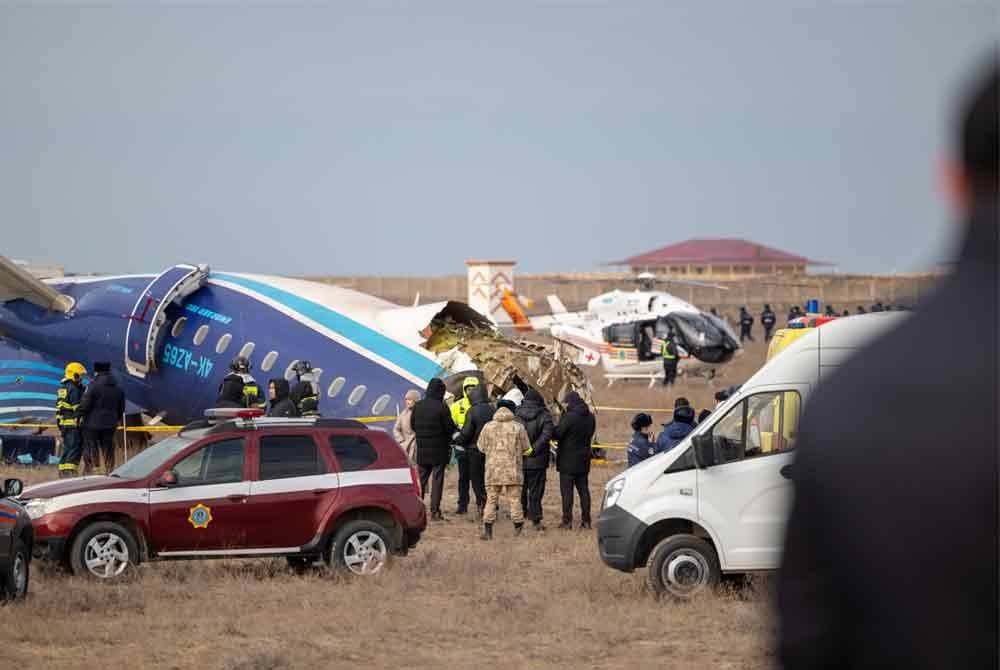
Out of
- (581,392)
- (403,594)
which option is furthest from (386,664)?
(581,392)

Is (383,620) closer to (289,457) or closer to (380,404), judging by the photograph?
(289,457)

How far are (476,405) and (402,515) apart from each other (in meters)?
5.19

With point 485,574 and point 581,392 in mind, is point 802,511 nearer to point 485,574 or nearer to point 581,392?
point 485,574

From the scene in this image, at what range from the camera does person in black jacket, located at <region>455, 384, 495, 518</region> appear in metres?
19.5

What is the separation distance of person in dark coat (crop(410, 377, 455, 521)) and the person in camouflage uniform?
63.1 inches

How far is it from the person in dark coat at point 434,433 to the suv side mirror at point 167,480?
5.77 meters

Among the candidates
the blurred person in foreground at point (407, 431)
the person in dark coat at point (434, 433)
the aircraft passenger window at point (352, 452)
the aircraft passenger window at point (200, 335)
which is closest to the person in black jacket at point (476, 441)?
the person in dark coat at point (434, 433)

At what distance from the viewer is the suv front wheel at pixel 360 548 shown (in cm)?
1450

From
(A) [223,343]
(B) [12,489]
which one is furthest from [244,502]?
(A) [223,343]

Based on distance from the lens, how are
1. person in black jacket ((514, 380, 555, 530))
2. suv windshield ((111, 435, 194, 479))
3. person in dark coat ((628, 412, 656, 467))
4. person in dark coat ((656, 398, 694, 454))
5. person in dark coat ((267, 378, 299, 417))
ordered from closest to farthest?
suv windshield ((111, 435, 194, 479)) < person in dark coat ((656, 398, 694, 454)) < person in dark coat ((628, 412, 656, 467)) < person in black jacket ((514, 380, 555, 530)) < person in dark coat ((267, 378, 299, 417))

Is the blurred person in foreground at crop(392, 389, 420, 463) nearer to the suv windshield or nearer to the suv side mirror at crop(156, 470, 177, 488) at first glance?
the suv windshield

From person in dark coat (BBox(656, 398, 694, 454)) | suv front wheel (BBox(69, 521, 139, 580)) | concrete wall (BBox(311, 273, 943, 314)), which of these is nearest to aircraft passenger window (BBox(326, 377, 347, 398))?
person in dark coat (BBox(656, 398, 694, 454))

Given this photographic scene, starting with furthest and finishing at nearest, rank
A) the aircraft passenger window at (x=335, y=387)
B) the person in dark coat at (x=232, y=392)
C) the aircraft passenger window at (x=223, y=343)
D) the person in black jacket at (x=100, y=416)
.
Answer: the aircraft passenger window at (x=223, y=343), the aircraft passenger window at (x=335, y=387), the person in dark coat at (x=232, y=392), the person in black jacket at (x=100, y=416)

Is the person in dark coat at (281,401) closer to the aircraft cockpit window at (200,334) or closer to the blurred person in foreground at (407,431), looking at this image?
the blurred person in foreground at (407,431)
